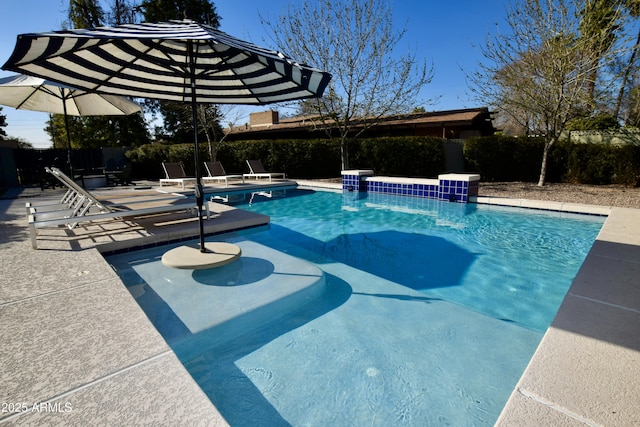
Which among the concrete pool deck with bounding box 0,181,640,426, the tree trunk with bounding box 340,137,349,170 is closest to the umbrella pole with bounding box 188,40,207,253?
the concrete pool deck with bounding box 0,181,640,426

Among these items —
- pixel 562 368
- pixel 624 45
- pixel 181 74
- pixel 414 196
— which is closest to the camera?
pixel 562 368

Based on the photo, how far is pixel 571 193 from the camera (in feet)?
32.0

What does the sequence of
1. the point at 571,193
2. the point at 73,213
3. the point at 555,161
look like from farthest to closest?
the point at 555,161 → the point at 571,193 → the point at 73,213

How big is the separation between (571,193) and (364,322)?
990cm

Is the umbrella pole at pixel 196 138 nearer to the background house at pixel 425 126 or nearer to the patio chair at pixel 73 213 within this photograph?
the patio chair at pixel 73 213

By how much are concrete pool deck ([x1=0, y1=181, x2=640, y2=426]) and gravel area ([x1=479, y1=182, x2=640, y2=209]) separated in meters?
6.34

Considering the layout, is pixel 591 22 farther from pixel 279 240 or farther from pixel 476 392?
pixel 476 392

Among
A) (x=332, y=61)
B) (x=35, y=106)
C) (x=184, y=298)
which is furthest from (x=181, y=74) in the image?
(x=332, y=61)

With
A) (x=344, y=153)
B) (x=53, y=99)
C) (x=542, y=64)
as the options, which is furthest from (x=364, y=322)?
(x=344, y=153)

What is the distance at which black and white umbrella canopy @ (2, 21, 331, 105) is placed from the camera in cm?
281

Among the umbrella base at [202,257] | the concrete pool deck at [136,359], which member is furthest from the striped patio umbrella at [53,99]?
the concrete pool deck at [136,359]

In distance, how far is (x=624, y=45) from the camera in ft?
30.9

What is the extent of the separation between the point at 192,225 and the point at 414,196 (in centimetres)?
751

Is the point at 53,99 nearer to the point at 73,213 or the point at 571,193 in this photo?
the point at 73,213
